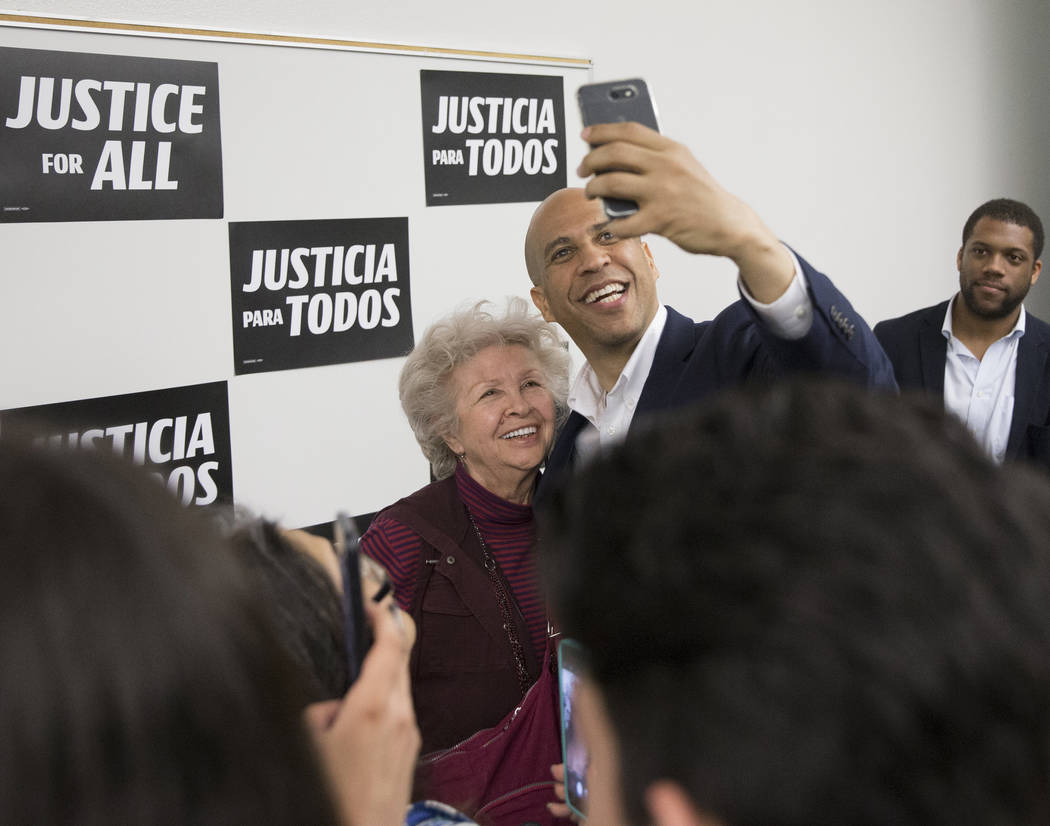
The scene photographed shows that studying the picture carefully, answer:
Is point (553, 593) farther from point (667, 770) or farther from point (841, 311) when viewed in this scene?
point (841, 311)

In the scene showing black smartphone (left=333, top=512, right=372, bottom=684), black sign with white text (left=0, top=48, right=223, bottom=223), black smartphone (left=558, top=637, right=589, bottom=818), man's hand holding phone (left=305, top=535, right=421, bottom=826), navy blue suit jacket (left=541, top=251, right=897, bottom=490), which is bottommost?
black smartphone (left=558, top=637, right=589, bottom=818)

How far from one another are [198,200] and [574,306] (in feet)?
3.61

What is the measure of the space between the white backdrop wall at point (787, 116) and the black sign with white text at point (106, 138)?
7cm

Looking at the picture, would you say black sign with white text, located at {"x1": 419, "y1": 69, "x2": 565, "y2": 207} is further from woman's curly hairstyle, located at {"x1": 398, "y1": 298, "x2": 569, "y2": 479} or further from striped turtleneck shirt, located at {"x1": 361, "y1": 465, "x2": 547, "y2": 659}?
striped turtleneck shirt, located at {"x1": 361, "y1": 465, "x2": 547, "y2": 659}

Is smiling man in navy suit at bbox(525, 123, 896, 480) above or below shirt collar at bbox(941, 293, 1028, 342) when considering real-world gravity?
below

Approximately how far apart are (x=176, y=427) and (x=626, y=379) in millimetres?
1257

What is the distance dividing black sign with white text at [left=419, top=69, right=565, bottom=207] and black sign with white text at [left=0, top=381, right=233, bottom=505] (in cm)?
97

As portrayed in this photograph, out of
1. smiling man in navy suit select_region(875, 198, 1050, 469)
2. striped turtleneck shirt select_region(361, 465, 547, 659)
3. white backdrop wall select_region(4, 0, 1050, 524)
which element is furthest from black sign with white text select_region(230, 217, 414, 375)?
smiling man in navy suit select_region(875, 198, 1050, 469)

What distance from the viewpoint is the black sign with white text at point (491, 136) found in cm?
301

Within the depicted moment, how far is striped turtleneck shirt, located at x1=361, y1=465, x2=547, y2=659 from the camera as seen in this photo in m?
1.92

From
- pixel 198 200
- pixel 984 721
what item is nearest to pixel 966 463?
pixel 984 721

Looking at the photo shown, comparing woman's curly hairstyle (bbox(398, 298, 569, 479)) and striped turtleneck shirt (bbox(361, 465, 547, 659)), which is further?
woman's curly hairstyle (bbox(398, 298, 569, 479))

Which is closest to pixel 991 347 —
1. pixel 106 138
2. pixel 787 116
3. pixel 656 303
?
pixel 787 116

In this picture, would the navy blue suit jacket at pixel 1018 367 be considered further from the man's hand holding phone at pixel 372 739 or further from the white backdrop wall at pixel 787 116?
the man's hand holding phone at pixel 372 739
